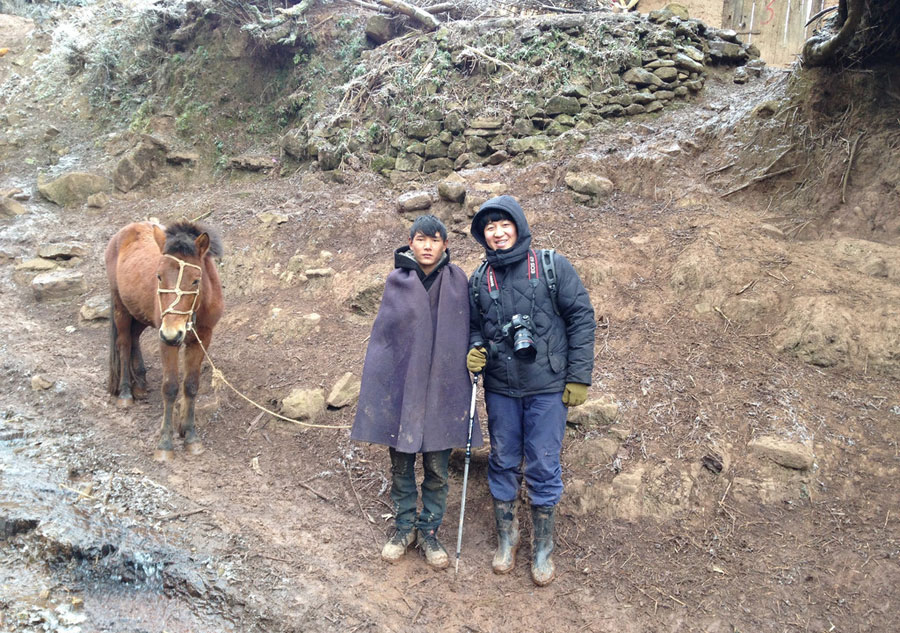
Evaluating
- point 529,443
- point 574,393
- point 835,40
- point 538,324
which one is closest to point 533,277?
point 538,324

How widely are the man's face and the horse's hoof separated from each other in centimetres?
367

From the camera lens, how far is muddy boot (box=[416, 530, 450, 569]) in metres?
3.71

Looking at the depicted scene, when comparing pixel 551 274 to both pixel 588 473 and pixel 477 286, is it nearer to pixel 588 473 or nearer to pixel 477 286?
pixel 477 286

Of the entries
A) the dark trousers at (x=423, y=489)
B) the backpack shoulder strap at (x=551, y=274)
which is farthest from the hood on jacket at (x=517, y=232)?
the dark trousers at (x=423, y=489)

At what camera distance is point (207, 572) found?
367 centimetres

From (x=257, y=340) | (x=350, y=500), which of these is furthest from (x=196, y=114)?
(x=350, y=500)

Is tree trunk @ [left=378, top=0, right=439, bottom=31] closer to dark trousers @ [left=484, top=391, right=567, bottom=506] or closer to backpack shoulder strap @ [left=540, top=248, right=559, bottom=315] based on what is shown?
backpack shoulder strap @ [left=540, top=248, right=559, bottom=315]

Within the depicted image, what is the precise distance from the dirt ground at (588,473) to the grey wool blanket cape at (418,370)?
1.02 meters

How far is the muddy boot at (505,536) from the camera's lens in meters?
3.67

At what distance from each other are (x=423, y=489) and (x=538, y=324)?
136 cm

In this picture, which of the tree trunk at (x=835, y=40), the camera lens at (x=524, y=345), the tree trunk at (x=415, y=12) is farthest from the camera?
the tree trunk at (x=415, y=12)

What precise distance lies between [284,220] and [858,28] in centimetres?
765

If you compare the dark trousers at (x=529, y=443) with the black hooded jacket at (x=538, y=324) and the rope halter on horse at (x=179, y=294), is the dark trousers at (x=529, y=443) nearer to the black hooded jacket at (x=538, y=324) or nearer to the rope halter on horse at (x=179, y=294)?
the black hooded jacket at (x=538, y=324)

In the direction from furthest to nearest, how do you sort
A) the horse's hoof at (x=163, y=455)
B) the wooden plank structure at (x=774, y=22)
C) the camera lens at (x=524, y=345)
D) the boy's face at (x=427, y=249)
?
the wooden plank structure at (x=774, y=22) → the horse's hoof at (x=163, y=455) → the boy's face at (x=427, y=249) → the camera lens at (x=524, y=345)
